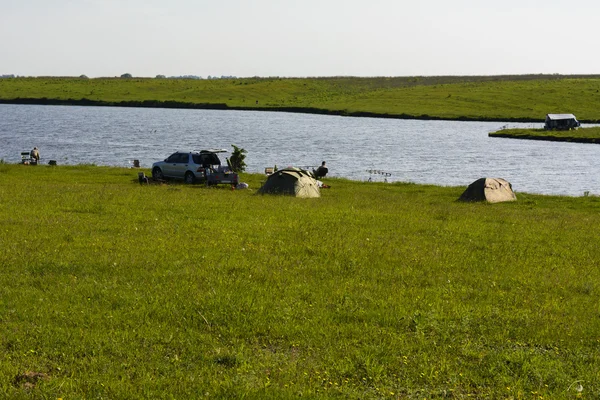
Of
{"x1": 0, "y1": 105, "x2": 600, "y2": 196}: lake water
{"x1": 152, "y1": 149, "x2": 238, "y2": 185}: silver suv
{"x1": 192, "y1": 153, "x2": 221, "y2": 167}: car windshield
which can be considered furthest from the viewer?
{"x1": 0, "y1": 105, "x2": 600, "y2": 196}: lake water

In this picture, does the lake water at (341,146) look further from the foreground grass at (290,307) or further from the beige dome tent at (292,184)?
the foreground grass at (290,307)

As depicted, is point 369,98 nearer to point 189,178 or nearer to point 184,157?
point 184,157

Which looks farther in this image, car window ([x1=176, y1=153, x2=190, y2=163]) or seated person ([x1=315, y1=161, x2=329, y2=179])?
seated person ([x1=315, y1=161, x2=329, y2=179])

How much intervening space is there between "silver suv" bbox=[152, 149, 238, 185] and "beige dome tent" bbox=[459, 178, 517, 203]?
42.4 feet

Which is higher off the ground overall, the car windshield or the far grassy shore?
the far grassy shore

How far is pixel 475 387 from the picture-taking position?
9664 millimetres

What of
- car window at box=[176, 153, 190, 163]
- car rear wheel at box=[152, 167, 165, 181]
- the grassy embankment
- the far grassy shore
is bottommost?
car rear wheel at box=[152, 167, 165, 181]

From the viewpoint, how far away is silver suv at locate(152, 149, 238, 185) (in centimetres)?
3912

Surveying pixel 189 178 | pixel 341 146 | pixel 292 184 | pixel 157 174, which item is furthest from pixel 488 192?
pixel 341 146

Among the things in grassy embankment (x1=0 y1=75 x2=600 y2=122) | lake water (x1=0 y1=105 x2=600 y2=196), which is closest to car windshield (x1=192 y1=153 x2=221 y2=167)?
lake water (x1=0 y1=105 x2=600 y2=196)

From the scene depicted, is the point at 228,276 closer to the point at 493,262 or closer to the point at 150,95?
the point at 493,262

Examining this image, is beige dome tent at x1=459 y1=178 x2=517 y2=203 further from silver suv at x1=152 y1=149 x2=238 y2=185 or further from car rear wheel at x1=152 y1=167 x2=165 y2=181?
car rear wheel at x1=152 y1=167 x2=165 y2=181

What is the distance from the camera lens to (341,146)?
85125mm

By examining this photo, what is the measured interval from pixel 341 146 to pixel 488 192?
51.0 meters
